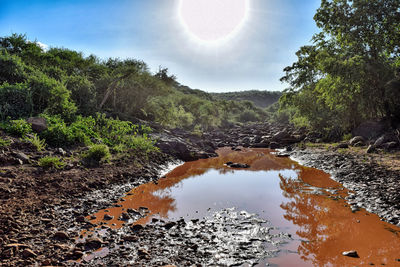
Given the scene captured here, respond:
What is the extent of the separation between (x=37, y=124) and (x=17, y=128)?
2.90 feet

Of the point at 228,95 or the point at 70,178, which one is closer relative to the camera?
the point at 70,178

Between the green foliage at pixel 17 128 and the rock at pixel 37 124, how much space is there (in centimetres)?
42

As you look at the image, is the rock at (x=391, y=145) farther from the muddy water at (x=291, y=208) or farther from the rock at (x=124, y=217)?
the rock at (x=124, y=217)

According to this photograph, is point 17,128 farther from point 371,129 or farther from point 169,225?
point 371,129

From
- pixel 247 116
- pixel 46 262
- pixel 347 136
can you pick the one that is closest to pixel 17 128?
pixel 46 262

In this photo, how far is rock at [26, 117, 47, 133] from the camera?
952cm

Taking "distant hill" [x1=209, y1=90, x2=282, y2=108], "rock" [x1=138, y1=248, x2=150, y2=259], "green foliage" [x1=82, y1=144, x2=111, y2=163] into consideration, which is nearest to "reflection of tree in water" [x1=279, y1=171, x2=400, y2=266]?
"rock" [x1=138, y1=248, x2=150, y2=259]

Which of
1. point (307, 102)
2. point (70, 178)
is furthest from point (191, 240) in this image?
point (307, 102)

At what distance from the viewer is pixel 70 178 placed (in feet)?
24.6

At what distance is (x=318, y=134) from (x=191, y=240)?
2234cm

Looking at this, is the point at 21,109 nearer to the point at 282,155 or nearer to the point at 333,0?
the point at 282,155

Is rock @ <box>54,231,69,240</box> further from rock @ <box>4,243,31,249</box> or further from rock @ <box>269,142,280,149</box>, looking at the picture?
rock @ <box>269,142,280,149</box>

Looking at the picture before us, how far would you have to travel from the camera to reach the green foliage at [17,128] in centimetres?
866

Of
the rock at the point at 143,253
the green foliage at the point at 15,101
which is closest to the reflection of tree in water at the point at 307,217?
the rock at the point at 143,253
